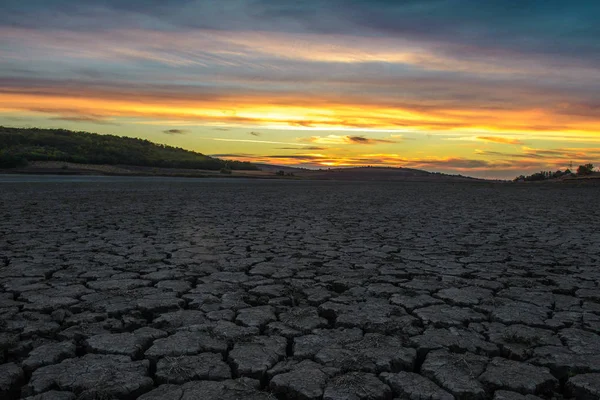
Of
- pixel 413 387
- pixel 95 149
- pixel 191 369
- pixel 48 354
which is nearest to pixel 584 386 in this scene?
pixel 413 387

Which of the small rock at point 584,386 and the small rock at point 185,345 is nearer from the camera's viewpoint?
the small rock at point 584,386

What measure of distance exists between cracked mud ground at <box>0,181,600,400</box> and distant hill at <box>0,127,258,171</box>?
1789 inches

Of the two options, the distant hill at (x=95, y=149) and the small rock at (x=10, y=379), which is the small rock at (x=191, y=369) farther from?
the distant hill at (x=95, y=149)

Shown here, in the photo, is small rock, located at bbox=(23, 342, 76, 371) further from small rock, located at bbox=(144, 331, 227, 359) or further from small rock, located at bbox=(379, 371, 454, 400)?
small rock, located at bbox=(379, 371, 454, 400)

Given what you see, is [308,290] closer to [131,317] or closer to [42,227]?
[131,317]

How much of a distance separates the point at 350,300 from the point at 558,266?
2.35m

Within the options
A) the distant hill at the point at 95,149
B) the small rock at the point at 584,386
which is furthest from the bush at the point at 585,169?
the small rock at the point at 584,386

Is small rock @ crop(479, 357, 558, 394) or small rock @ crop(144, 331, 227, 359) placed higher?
small rock @ crop(479, 357, 558, 394)

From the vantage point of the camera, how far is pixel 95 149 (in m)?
63.8

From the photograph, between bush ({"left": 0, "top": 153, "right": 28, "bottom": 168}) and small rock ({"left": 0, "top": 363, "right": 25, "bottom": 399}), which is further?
bush ({"left": 0, "top": 153, "right": 28, "bottom": 168})

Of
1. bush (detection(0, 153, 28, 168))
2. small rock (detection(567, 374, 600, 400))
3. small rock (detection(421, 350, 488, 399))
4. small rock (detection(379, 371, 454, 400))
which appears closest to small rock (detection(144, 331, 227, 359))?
small rock (detection(379, 371, 454, 400))

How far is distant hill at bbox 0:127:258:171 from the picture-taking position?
54.2 m

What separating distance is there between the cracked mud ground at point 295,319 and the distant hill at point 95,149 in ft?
149

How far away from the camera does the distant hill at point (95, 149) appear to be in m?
54.2
